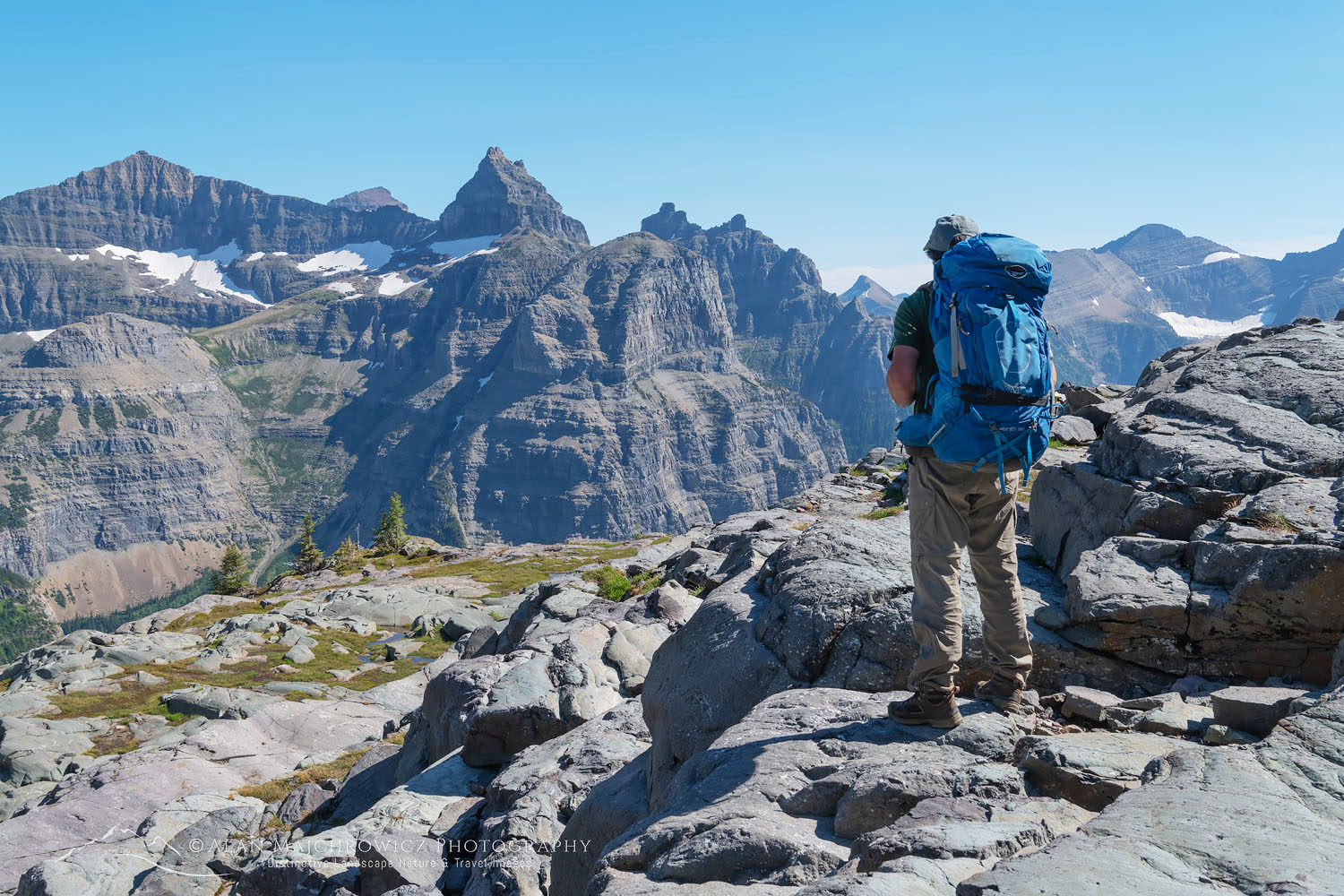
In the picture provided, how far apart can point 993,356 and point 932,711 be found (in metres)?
3.63

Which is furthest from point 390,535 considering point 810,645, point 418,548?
point 810,645

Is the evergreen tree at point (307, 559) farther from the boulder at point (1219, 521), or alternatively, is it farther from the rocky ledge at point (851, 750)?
the boulder at point (1219, 521)

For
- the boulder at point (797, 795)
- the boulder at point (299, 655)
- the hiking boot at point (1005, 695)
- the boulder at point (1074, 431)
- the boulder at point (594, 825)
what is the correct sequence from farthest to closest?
the boulder at point (299, 655) < the boulder at point (1074, 431) < the boulder at point (594, 825) < the hiking boot at point (1005, 695) < the boulder at point (797, 795)

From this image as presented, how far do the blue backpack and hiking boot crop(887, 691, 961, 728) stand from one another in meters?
2.24

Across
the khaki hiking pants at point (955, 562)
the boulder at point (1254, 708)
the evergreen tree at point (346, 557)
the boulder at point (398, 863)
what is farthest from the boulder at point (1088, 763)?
the evergreen tree at point (346, 557)

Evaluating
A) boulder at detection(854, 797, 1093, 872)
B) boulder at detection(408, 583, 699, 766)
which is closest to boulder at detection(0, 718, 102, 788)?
boulder at detection(408, 583, 699, 766)

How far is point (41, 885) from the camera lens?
54.8 feet

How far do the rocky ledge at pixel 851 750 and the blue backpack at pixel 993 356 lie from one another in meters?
2.88

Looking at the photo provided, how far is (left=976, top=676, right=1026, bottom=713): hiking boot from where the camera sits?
343 inches

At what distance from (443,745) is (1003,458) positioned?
1433 cm

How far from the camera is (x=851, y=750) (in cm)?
817

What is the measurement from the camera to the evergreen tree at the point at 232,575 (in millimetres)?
94938

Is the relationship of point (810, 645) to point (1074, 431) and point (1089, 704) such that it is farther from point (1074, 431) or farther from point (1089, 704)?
point (1074, 431)

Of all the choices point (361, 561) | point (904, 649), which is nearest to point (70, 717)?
point (904, 649)
